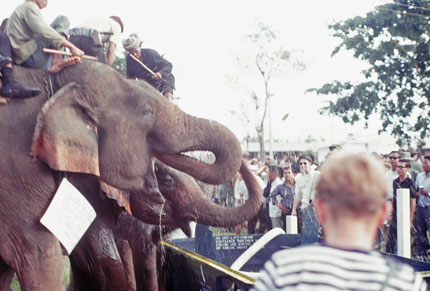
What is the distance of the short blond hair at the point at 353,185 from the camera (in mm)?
1721

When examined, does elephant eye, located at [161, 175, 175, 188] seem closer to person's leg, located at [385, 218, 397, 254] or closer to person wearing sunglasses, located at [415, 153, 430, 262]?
person wearing sunglasses, located at [415, 153, 430, 262]

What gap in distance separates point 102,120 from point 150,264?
6.20ft

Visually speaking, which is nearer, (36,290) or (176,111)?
(36,290)

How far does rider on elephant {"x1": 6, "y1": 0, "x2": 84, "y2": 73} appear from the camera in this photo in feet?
14.8

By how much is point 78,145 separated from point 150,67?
220cm

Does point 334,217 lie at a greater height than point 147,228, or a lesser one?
greater

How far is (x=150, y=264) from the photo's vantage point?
5914mm

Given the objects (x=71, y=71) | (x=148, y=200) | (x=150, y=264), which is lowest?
(x=150, y=264)

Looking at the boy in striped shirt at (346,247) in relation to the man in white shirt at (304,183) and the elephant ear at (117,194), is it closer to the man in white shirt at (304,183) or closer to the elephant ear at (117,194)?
the elephant ear at (117,194)

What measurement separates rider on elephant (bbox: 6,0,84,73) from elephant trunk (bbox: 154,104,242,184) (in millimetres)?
788

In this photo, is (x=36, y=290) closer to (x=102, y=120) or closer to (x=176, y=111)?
(x=102, y=120)

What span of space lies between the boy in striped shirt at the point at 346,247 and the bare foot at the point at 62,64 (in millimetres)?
3055

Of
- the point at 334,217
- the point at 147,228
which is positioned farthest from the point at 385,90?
the point at 334,217

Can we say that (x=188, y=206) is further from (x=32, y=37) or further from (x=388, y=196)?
(x=388, y=196)
